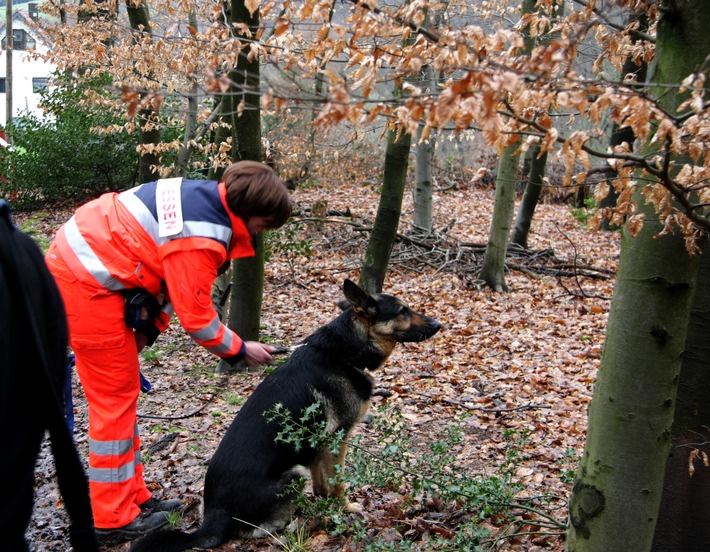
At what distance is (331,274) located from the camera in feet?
42.5

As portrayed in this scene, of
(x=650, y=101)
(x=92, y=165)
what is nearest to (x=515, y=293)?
(x=650, y=101)

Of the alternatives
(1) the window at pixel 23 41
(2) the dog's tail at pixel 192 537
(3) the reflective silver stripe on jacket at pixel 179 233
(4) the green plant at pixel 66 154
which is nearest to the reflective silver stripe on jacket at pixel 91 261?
(3) the reflective silver stripe on jacket at pixel 179 233

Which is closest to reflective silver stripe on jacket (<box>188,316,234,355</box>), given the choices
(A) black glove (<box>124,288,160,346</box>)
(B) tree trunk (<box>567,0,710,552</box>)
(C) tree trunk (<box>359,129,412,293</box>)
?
(A) black glove (<box>124,288,160,346</box>)

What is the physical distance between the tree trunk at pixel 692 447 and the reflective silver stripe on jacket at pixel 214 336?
2.64 m

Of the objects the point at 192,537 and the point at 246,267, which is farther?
the point at 246,267

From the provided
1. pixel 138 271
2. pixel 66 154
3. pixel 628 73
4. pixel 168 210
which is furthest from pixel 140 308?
pixel 66 154

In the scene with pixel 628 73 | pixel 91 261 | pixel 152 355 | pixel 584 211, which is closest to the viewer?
pixel 91 261

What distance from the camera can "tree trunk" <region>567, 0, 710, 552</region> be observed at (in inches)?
111

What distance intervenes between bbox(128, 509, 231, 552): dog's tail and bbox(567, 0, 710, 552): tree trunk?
7.46 ft

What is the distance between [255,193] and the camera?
3947 mm

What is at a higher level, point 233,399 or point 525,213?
point 525,213

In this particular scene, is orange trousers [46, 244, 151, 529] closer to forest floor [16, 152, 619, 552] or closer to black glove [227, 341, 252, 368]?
forest floor [16, 152, 619, 552]

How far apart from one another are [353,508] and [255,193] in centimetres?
245

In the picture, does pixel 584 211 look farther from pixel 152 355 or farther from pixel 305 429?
pixel 305 429
